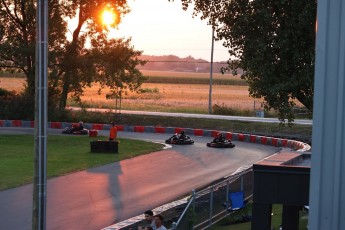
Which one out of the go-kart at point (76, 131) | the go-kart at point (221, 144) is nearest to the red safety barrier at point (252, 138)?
the go-kart at point (221, 144)

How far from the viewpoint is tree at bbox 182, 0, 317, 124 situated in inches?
823

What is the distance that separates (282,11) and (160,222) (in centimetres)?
968

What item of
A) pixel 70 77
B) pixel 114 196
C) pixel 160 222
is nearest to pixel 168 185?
pixel 114 196

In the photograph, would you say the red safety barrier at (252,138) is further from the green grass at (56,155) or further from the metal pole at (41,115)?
the metal pole at (41,115)

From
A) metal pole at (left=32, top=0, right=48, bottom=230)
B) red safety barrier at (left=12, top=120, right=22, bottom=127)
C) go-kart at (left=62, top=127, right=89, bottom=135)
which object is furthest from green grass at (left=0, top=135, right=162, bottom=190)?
metal pole at (left=32, top=0, right=48, bottom=230)

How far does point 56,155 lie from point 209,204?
17113 mm

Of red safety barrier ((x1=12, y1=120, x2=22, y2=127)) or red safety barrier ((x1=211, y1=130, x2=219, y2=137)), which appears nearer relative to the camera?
red safety barrier ((x1=211, y1=130, x2=219, y2=137))

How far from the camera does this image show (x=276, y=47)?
21266 millimetres

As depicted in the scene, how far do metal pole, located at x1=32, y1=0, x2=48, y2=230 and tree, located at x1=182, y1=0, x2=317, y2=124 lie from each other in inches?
385

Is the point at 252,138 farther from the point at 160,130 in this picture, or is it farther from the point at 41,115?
the point at 41,115

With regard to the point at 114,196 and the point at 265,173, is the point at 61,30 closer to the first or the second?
the point at 114,196

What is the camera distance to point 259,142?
4403 centimetres

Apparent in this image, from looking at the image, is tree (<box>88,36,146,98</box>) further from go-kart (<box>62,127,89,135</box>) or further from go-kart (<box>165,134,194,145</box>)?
go-kart (<box>165,134,194,145</box>)

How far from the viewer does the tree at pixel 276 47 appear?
20.9 m
